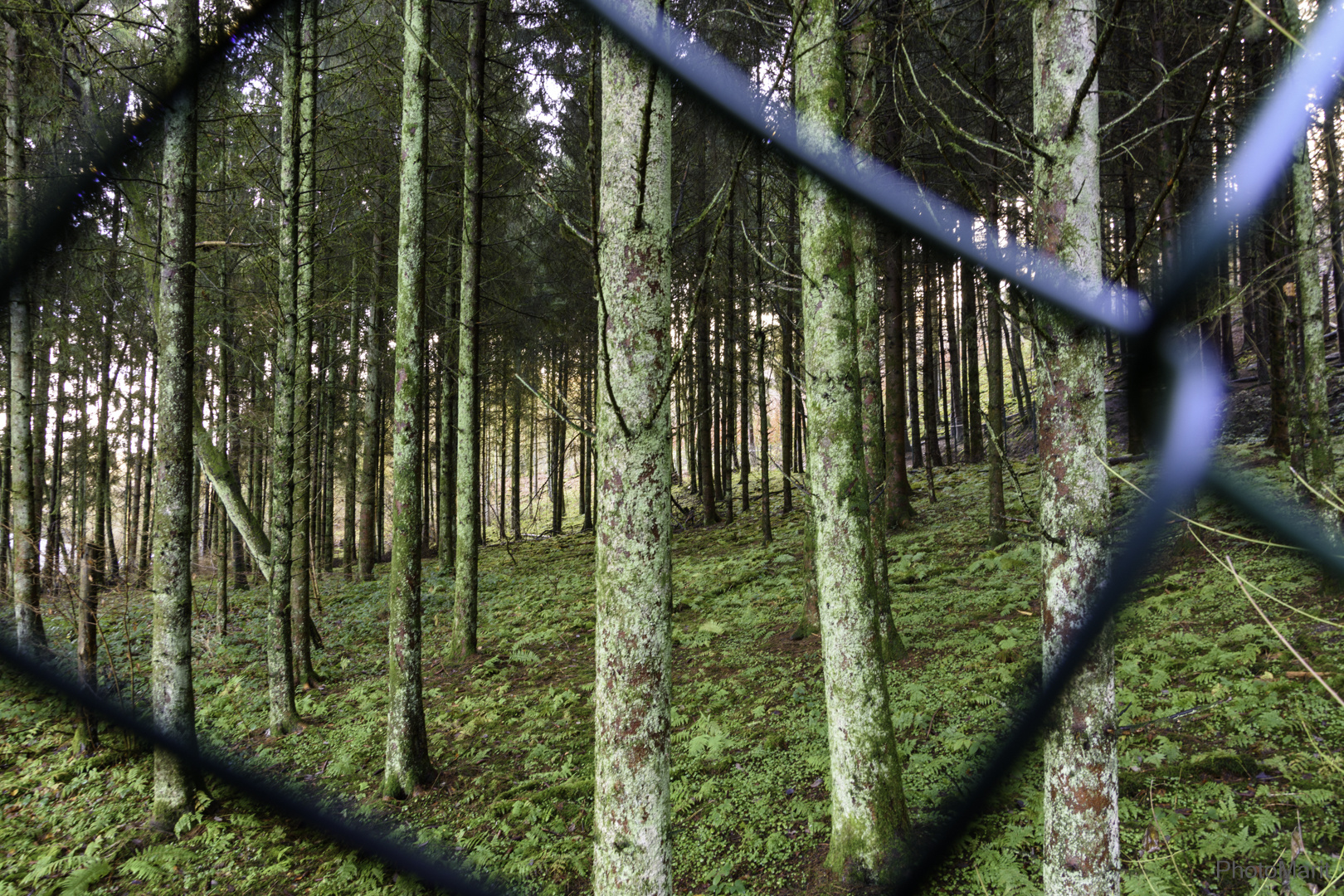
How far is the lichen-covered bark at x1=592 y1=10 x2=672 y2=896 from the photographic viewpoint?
2305mm

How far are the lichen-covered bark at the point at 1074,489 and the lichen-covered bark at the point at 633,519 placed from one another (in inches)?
61.9

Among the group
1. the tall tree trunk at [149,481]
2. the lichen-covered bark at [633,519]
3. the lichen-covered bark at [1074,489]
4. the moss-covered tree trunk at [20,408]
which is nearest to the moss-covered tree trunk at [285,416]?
the moss-covered tree trunk at [20,408]

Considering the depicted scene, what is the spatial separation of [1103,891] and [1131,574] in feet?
4.11

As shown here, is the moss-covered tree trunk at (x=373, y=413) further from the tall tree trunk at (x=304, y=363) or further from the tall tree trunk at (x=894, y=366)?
the tall tree trunk at (x=894, y=366)

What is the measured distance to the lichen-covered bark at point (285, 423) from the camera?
681 centimetres

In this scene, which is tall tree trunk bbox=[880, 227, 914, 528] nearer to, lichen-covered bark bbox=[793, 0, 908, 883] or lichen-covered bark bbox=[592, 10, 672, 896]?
lichen-covered bark bbox=[793, 0, 908, 883]

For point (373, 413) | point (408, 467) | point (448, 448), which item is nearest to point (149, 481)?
point (373, 413)

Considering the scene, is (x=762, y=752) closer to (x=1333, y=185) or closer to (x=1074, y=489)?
(x=1074, y=489)

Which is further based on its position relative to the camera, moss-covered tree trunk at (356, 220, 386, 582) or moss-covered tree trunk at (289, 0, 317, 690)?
moss-covered tree trunk at (356, 220, 386, 582)

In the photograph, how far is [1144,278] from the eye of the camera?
50.0 feet

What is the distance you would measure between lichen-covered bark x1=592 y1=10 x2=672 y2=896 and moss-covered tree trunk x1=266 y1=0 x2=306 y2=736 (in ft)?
20.0

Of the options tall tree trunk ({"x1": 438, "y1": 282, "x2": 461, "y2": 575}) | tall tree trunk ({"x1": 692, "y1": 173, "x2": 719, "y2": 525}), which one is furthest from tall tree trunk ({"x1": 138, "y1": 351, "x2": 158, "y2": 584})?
tall tree trunk ({"x1": 692, "y1": 173, "x2": 719, "y2": 525})

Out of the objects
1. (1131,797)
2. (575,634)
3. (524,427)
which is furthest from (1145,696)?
(524,427)

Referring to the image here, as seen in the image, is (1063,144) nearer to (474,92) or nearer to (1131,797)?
(1131,797)
